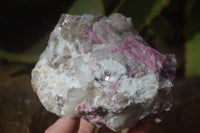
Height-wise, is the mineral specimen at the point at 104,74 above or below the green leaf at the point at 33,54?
above

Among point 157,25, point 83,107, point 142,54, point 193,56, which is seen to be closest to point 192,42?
point 193,56

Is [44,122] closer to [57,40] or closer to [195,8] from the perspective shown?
[57,40]

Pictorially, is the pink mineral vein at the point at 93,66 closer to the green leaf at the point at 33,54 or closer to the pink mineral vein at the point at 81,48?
the pink mineral vein at the point at 81,48

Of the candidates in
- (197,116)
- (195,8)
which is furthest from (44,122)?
(195,8)

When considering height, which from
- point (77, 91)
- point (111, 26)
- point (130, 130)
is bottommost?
point (130, 130)

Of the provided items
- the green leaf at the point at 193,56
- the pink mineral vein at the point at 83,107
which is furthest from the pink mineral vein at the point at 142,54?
the green leaf at the point at 193,56

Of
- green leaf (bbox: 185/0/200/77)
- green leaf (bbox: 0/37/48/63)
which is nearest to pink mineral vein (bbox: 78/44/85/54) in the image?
green leaf (bbox: 0/37/48/63)

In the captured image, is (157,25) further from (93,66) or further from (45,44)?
(93,66)
